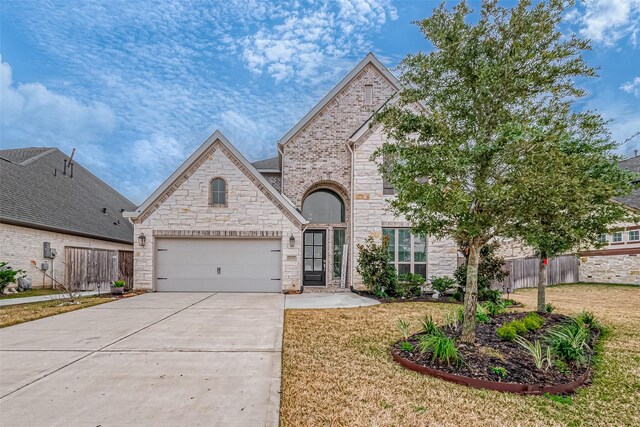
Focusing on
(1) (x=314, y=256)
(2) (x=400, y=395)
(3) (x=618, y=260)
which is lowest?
(2) (x=400, y=395)

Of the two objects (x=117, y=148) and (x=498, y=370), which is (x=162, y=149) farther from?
(x=498, y=370)

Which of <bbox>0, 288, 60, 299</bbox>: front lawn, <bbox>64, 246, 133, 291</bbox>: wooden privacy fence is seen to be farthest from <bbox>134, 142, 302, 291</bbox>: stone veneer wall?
<bbox>0, 288, 60, 299</bbox>: front lawn

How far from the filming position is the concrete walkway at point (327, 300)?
10219 mm

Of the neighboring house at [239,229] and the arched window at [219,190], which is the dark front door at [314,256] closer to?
the neighboring house at [239,229]

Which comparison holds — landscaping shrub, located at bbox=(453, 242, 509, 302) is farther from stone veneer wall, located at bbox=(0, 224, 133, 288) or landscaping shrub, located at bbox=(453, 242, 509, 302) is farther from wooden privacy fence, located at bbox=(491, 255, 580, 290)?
stone veneer wall, located at bbox=(0, 224, 133, 288)

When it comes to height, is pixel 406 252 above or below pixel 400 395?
above

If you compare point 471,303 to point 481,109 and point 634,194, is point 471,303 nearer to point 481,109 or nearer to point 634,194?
point 481,109

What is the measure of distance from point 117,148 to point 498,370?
31748mm

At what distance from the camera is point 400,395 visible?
153 inches

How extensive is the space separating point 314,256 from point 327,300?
381 centimetres

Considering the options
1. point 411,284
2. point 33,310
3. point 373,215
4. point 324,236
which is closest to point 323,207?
point 324,236

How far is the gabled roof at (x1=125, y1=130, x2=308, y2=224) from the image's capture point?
12.6 m

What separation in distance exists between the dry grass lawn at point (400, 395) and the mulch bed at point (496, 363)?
0.26 m

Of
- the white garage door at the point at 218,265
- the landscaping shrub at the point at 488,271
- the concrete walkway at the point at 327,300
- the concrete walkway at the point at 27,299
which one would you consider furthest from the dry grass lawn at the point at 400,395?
the concrete walkway at the point at 27,299
